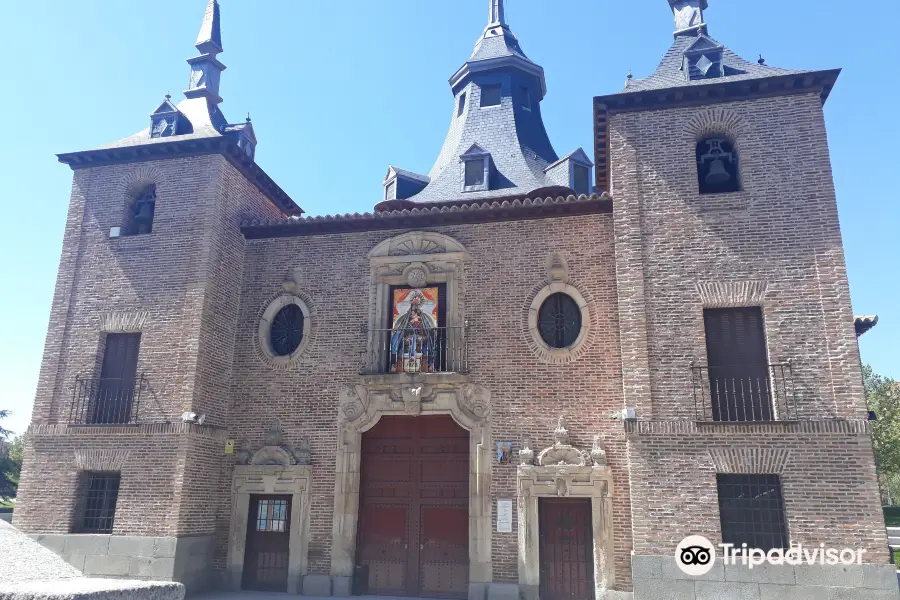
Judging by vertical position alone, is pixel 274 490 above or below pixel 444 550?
above

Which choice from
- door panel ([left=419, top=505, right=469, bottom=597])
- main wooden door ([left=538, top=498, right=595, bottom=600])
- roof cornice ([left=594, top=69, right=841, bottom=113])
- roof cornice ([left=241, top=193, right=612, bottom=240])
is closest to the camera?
main wooden door ([left=538, top=498, right=595, bottom=600])

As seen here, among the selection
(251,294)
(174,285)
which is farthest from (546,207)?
(174,285)

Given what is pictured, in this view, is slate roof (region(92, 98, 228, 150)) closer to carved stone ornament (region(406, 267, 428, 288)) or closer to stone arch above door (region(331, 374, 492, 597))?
carved stone ornament (region(406, 267, 428, 288))

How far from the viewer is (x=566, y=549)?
11172 mm

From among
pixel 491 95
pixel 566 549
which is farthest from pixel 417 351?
pixel 491 95

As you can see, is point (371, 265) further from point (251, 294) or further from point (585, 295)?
point (585, 295)

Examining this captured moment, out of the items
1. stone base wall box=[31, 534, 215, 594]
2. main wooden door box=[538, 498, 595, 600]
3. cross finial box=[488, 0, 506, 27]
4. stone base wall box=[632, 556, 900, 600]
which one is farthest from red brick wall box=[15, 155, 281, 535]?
cross finial box=[488, 0, 506, 27]

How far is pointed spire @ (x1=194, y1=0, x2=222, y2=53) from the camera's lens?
1775 cm

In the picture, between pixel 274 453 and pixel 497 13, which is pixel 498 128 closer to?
pixel 497 13

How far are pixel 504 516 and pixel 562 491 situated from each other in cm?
113

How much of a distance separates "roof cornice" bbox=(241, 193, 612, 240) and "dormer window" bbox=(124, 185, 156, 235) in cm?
195

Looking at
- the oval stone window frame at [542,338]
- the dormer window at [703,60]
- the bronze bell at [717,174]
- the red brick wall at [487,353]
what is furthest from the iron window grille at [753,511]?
the dormer window at [703,60]

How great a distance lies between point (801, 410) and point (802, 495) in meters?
Result: 1.27

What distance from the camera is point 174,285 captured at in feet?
42.8
